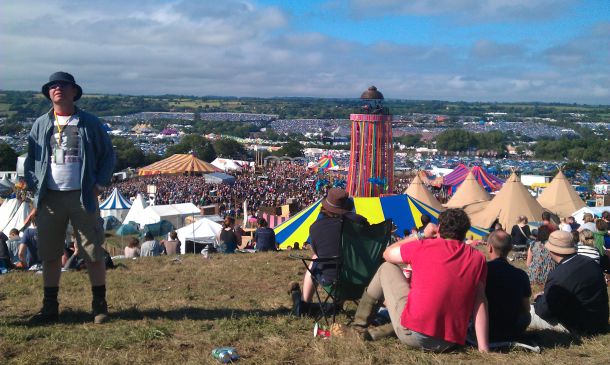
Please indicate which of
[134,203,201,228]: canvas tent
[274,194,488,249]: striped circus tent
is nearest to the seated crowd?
[274,194,488,249]: striped circus tent

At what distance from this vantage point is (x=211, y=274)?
19.5 feet

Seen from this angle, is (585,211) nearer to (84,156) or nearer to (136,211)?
(136,211)

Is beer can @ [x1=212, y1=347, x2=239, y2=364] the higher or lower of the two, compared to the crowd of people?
higher

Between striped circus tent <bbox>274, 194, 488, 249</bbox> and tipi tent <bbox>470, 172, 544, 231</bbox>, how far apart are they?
3536mm

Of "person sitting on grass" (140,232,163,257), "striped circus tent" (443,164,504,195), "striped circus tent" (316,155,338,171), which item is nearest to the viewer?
"person sitting on grass" (140,232,163,257)

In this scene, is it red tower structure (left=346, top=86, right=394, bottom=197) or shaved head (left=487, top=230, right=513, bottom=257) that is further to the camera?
red tower structure (left=346, top=86, right=394, bottom=197)

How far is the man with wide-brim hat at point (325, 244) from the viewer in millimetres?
3977

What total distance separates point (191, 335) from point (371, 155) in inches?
870

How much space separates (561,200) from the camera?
61.2ft

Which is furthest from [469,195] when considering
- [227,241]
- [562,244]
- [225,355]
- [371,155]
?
[225,355]

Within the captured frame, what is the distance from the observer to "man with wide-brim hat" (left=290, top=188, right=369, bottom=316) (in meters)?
3.98

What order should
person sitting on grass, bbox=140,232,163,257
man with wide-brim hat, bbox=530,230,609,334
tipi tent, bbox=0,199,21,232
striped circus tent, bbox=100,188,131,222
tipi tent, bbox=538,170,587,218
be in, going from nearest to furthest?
man with wide-brim hat, bbox=530,230,609,334 < person sitting on grass, bbox=140,232,163,257 < tipi tent, bbox=0,199,21,232 < tipi tent, bbox=538,170,587,218 < striped circus tent, bbox=100,188,131,222

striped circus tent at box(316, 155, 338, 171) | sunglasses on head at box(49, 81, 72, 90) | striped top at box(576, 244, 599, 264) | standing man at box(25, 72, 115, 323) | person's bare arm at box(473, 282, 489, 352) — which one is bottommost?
striped circus tent at box(316, 155, 338, 171)

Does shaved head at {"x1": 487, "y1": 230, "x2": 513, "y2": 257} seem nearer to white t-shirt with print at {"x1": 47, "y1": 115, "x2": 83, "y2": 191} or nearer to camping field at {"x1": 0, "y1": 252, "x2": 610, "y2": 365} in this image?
camping field at {"x1": 0, "y1": 252, "x2": 610, "y2": 365}
